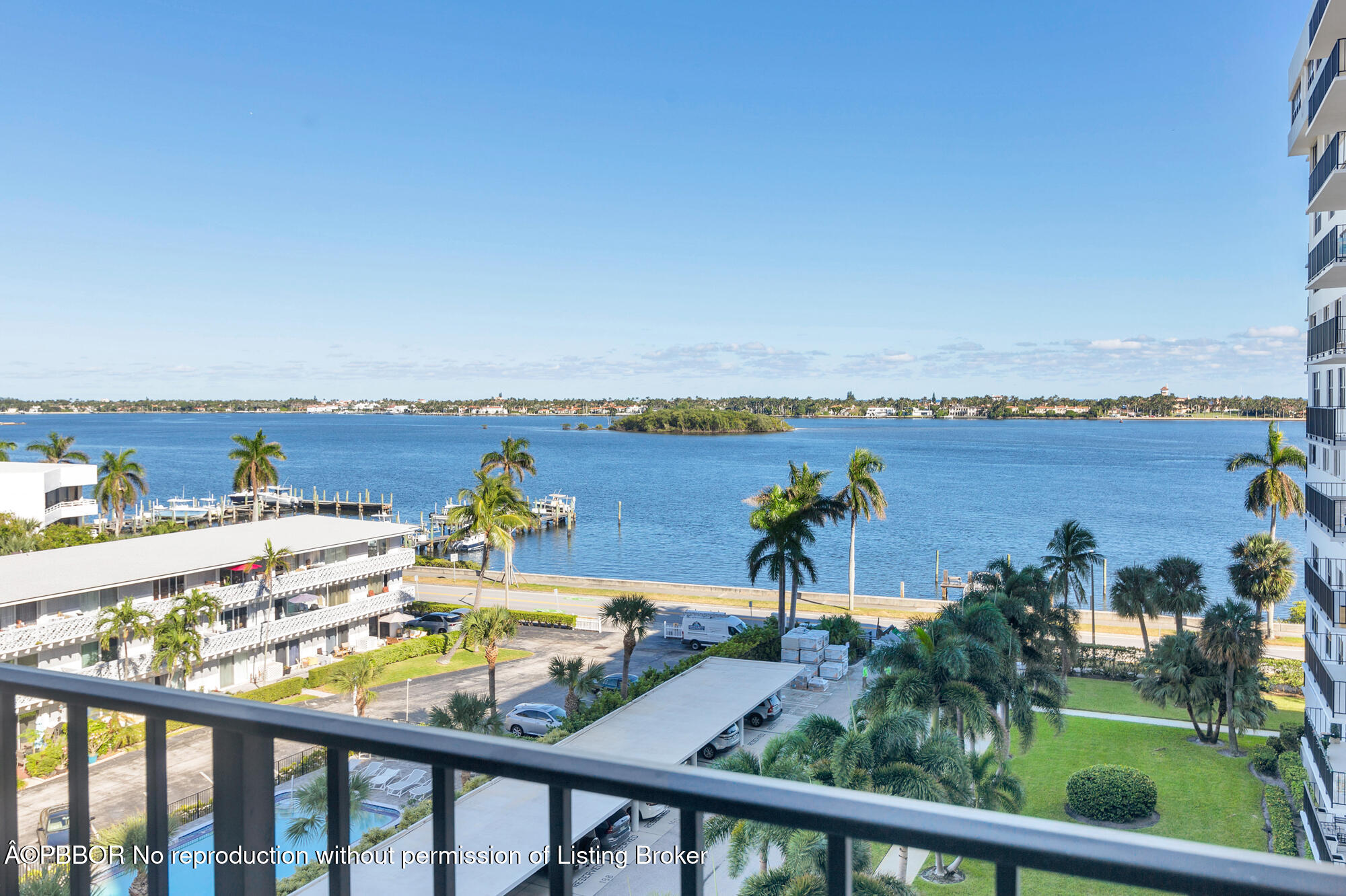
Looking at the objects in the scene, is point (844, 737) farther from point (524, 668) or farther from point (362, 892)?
point (524, 668)

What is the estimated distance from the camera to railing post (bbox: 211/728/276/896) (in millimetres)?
1816

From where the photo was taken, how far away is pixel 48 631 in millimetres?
24406

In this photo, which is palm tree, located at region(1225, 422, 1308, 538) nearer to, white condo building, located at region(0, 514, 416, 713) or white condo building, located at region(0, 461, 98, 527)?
white condo building, located at region(0, 514, 416, 713)

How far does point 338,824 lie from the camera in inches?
70.1

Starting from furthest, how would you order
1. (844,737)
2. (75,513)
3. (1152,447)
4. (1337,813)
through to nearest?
(1152,447) < (75,513) < (1337,813) < (844,737)

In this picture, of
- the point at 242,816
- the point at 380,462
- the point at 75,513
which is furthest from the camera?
the point at 380,462

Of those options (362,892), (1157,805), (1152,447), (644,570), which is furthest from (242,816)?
(1152,447)

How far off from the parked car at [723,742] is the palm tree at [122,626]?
17197 millimetres

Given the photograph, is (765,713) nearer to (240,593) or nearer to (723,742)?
(723,742)

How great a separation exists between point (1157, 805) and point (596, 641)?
21.3m

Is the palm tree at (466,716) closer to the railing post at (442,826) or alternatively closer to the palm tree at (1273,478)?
the railing post at (442,826)

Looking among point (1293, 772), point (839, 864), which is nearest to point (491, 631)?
point (1293, 772)

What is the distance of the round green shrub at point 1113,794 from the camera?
18.9m

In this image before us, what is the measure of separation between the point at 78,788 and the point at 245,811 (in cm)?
62
